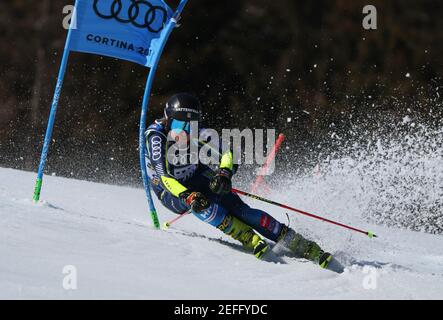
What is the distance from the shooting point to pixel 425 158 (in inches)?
307

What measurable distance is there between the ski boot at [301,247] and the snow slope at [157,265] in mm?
116

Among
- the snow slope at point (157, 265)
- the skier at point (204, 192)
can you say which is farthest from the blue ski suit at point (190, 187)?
the snow slope at point (157, 265)

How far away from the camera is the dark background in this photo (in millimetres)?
13125

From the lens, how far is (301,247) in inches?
181

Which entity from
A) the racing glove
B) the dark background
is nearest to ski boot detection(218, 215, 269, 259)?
the racing glove

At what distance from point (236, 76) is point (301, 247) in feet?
37.6

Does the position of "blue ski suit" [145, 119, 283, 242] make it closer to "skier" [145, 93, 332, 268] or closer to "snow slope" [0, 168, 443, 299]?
"skier" [145, 93, 332, 268]

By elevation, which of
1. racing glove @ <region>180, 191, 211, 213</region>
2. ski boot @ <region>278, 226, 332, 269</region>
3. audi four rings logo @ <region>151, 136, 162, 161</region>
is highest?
audi four rings logo @ <region>151, 136, 162, 161</region>

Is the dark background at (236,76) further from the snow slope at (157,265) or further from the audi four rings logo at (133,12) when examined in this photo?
the snow slope at (157,265)

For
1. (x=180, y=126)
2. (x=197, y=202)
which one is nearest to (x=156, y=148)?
(x=180, y=126)

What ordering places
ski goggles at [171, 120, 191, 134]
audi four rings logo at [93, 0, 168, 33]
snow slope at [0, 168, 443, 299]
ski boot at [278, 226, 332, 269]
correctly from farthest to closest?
audi four rings logo at [93, 0, 168, 33]
ski goggles at [171, 120, 191, 134]
ski boot at [278, 226, 332, 269]
snow slope at [0, 168, 443, 299]

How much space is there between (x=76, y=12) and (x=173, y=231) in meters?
1.95

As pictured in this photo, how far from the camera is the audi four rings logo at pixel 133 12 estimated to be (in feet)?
16.9

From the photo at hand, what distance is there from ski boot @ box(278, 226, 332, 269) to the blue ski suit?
0.06 meters
